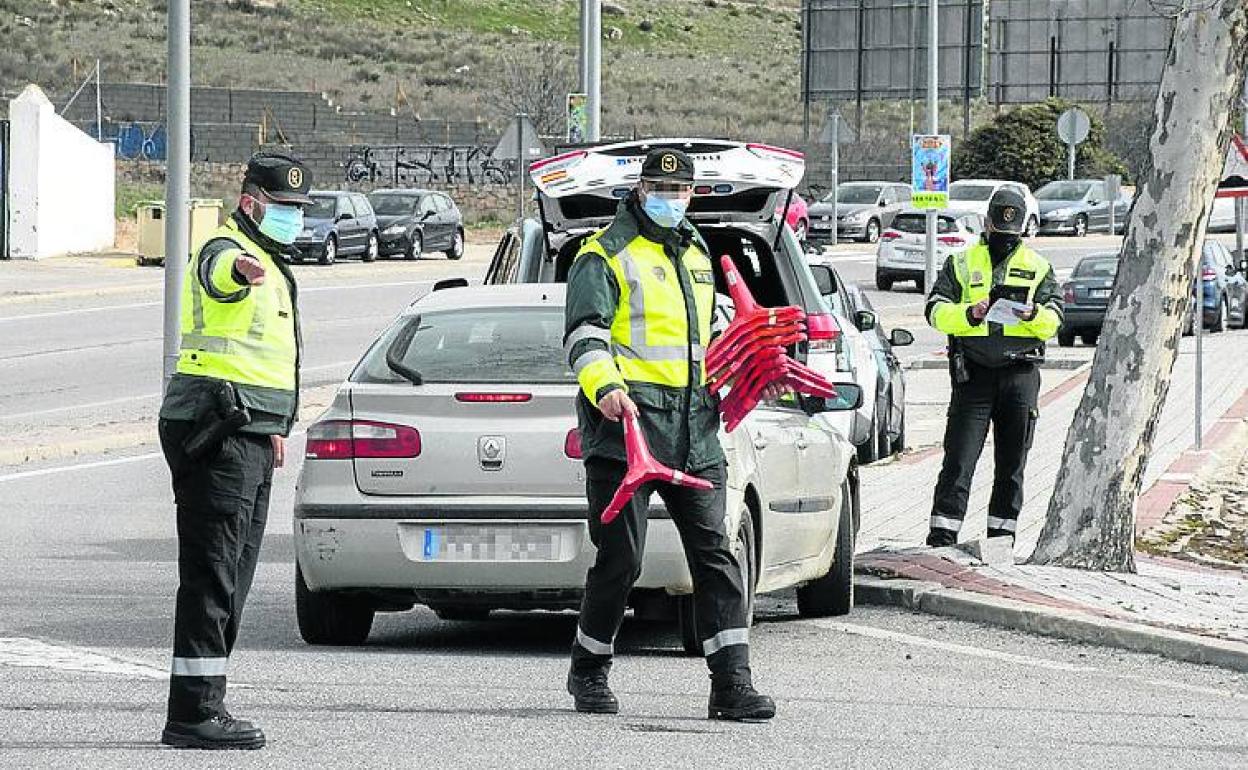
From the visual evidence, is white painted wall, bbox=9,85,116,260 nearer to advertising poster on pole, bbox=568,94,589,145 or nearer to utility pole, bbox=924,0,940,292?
advertising poster on pole, bbox=568,94,589,145

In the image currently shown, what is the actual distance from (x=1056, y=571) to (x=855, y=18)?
65.3 meters

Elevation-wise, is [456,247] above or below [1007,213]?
below

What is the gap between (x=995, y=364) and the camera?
42.8 ft

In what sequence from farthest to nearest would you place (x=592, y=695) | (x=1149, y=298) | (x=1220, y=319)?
(x=1220, y=319)
(x=1149, y=298)
(x=592, y=695)

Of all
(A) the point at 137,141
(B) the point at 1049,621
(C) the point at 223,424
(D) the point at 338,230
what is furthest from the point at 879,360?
(A) the point at 137,141

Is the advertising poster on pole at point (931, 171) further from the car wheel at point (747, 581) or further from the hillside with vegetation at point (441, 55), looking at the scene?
the hillside with vegetation at point (441, 55)

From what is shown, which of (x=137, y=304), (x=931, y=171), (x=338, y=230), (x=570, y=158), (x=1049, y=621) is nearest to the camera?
(x=1049, y=621)

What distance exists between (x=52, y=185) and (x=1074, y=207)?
27.7m

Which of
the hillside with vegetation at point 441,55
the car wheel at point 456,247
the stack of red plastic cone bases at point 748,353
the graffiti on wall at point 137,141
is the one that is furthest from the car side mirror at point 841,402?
the hillside with vegetation at point 441,55

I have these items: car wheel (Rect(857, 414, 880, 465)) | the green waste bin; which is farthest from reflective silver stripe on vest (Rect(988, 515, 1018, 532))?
the green waste bin

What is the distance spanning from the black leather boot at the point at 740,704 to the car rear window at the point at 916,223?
35818 millimetres

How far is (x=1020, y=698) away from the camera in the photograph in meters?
9.30

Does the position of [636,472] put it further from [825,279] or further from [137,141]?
[137,141]

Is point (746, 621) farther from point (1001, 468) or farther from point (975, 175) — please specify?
point (975, 175)
